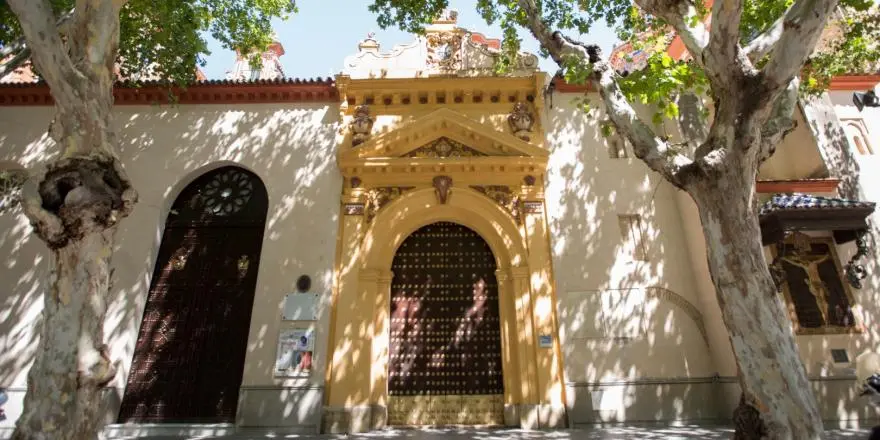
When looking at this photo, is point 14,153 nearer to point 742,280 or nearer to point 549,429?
point 549,429

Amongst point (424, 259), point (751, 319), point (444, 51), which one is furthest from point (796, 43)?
point (444, 51)

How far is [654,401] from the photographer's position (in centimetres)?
748

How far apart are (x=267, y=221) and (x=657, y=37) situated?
324 inches

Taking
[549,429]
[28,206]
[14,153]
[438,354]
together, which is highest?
[14,153]

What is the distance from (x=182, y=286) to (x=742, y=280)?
923 centimetres

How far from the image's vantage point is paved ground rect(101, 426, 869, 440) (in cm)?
631

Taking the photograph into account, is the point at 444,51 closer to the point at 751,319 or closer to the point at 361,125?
the point at 361,125

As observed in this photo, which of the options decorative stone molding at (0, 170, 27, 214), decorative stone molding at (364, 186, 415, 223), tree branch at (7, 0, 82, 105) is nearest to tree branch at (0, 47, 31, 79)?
decorative stone molding at (0, 170, 27, 214)

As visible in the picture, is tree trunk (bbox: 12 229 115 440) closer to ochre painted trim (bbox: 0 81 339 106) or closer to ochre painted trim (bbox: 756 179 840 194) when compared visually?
ochre painted trim (bbox: 0 81 339 106)

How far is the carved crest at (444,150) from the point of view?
9.17 m

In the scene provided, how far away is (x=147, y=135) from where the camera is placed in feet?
31.5

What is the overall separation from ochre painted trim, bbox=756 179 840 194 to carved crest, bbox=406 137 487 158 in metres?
5.36

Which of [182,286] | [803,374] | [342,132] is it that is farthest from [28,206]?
[803,374]

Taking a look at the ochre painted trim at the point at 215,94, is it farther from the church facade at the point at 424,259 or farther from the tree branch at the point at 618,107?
the tree branch at the point at 618,107
